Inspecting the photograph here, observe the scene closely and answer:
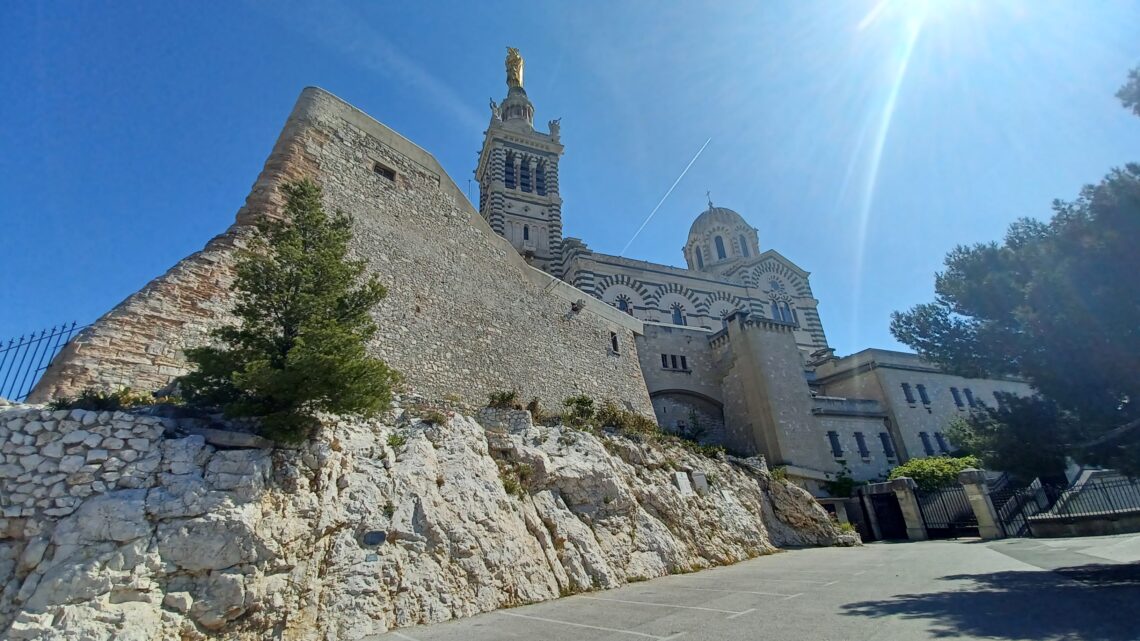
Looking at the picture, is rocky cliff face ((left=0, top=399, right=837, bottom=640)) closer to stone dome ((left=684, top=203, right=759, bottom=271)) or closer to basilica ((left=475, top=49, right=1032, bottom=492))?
basilica ((left=475, top=49, right=1032, bottom=492))

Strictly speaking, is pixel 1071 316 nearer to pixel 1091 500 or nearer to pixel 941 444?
pixel 1091 500

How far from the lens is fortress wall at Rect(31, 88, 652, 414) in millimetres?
7320

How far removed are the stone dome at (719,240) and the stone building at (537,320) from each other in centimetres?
30

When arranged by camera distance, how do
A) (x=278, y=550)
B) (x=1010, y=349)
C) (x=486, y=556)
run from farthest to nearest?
(x=1010, y=349), (x=486, y=556), (x=278, y=550)

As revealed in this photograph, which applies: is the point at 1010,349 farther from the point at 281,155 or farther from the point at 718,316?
the point at 718,316

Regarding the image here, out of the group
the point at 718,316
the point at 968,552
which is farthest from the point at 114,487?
the point at 718,316

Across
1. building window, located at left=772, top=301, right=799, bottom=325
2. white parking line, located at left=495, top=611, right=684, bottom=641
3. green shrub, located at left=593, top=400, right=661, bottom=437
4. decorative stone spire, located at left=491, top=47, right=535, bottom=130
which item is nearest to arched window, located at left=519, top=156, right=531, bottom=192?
decorative stone spire, located at left=491, top=47, right=535, bottom=130

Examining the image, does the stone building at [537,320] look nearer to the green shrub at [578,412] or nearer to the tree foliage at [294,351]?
the green shrub at [578,412]

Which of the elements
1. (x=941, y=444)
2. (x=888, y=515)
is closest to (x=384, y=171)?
(x=888, y=515)

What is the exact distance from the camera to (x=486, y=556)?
780cm

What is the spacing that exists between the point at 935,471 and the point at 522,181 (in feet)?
93.6

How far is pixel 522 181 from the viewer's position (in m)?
35.2

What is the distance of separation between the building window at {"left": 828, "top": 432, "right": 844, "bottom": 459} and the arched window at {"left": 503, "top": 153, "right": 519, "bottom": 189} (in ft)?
80.5

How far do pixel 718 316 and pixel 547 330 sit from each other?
1839 centimetres
